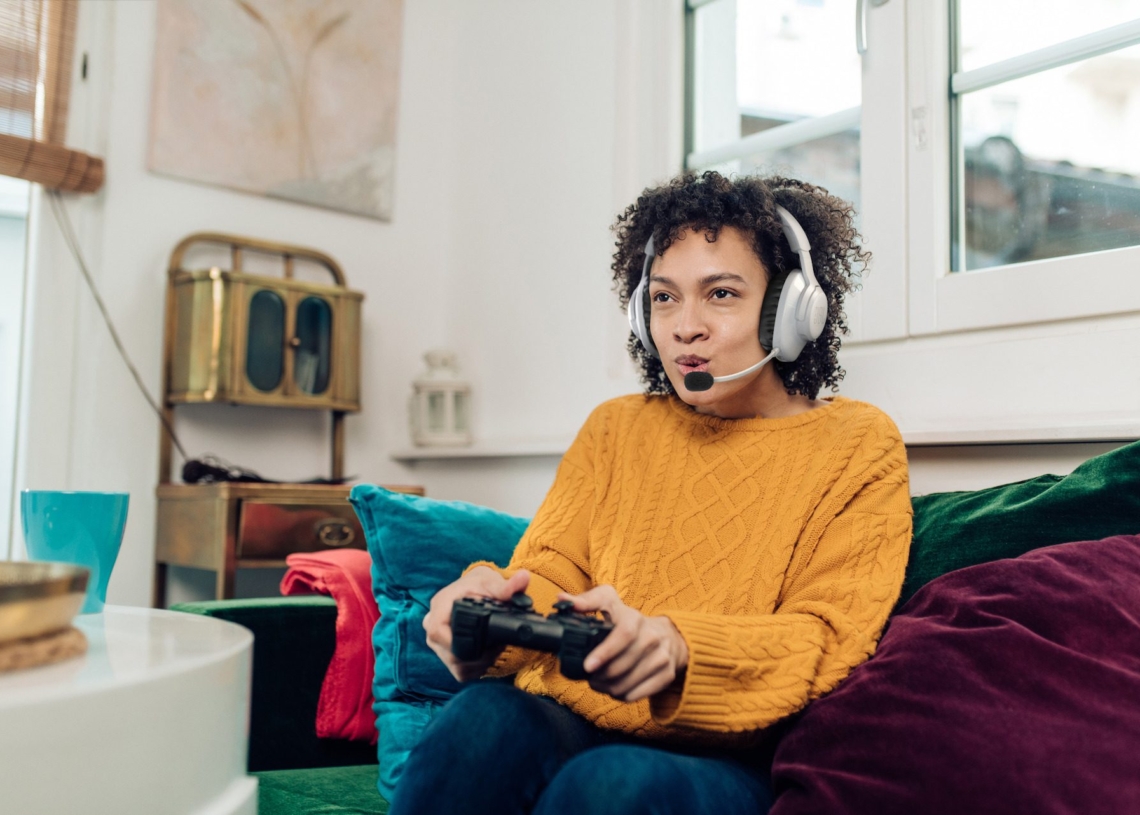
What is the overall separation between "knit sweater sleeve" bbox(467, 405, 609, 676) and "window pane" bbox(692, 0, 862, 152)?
35.5 inches

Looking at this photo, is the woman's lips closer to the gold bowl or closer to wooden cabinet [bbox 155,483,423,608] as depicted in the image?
the gold bowl

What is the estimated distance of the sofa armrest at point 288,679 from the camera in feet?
4.42

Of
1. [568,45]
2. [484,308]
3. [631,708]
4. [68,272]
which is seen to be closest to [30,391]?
[68,272]

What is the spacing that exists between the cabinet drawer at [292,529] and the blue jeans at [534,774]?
45.2 inches

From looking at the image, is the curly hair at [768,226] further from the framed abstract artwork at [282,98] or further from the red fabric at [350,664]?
the framed abstract artwork at [282,98]

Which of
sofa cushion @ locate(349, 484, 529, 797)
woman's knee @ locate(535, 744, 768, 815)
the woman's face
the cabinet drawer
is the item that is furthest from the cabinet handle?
woman's knee @ locate(535, 744, 768, 815)

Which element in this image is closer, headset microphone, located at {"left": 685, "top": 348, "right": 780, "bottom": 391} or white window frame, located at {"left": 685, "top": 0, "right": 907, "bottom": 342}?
headset microphone, located at {"left": 685, "top": 348, "right": 780, "bottom": 391}

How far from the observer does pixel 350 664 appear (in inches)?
54.2

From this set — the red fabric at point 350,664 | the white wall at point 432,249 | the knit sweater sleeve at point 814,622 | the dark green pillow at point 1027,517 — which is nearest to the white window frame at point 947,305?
the dark green pillow at point 1027,517

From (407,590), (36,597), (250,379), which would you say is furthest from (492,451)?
(36,597)

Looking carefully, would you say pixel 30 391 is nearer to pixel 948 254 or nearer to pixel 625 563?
pixel 625 563

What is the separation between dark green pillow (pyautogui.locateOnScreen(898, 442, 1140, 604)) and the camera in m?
0.99

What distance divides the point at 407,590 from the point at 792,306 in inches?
Result: 25.0

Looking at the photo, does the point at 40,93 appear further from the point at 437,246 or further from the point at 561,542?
the point at 561,542
